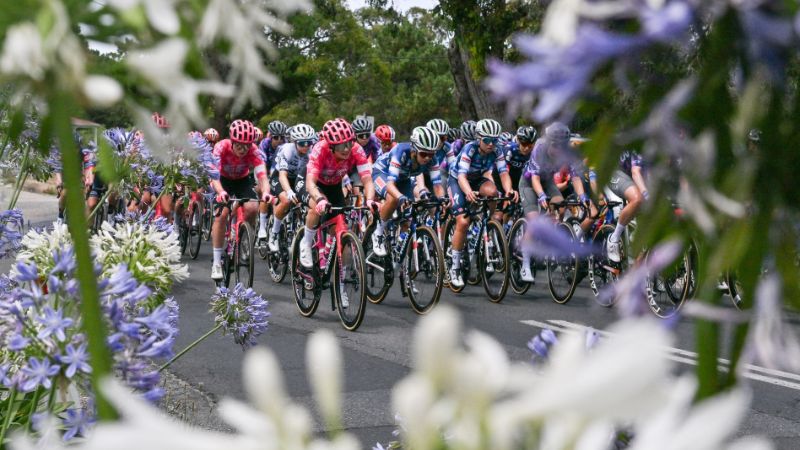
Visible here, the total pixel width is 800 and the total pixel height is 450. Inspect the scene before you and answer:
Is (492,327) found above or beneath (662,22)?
beneath

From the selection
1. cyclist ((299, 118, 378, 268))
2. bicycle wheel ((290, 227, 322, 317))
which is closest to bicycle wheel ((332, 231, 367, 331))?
bicycle wheel ((290, 227, 322, 317))

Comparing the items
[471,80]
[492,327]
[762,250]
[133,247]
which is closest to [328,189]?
[492,327]

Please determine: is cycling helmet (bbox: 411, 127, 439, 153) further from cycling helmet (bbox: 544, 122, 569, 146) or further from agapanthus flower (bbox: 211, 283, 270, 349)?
cycling helmet (bbox: 544, 122, 569, 146)

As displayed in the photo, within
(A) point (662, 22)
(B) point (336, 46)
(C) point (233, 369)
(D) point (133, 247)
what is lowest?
(C) point (233, 369)

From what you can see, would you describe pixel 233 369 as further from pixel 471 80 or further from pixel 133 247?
pixel 471 80

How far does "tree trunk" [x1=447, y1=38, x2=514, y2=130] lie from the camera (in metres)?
25.8

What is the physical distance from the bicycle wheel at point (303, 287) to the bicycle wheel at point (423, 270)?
1.05 meters

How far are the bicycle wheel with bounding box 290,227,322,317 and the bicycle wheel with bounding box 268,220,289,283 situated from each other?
233 centimetres

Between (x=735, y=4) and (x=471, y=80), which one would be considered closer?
(x=735, y=4)

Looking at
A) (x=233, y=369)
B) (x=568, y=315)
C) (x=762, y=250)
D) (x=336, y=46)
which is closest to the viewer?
(x=762, y=250)

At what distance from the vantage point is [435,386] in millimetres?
484

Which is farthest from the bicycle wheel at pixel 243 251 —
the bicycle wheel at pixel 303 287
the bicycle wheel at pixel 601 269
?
the bicycle wheel at pixel 601 269

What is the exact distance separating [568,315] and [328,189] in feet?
10.2

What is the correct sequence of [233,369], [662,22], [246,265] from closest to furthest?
[662,22] → [233,369] → [246,265]
